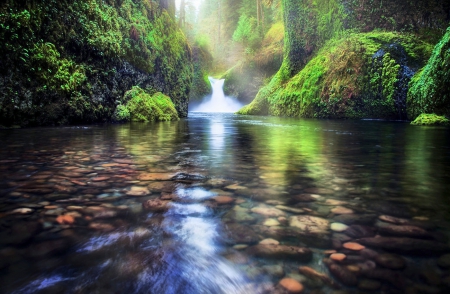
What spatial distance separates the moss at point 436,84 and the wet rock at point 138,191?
36.0ft

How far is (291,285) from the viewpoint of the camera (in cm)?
100

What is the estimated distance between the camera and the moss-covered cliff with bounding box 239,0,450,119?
43.2 feet

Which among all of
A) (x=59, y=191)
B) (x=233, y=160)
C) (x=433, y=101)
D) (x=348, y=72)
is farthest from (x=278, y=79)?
(x=59, y=191)

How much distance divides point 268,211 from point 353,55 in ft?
51.7

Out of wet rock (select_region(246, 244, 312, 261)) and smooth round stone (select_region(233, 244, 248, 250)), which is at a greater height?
wet rock (select_region(246, 244, 312, 261))

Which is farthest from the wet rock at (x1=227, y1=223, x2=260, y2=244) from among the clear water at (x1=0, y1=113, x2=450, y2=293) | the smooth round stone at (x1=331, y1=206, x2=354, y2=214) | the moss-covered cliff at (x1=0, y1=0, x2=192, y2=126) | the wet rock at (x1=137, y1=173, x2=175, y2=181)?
the moss-covered cliff at (x1=0, y1=0, x2=192, y2=126)

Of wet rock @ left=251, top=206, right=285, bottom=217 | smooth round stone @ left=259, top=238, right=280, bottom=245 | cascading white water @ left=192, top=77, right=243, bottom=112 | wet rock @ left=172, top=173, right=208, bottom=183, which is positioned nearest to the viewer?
smooth round stone @ left=259, top=238, right=280, bottom=245

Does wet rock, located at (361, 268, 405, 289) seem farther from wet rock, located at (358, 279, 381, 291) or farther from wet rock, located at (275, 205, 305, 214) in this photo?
wet rock, located at (275, 205, 305, 214)

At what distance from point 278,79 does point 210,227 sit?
21.1 meters

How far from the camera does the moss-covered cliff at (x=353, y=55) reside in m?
13.2

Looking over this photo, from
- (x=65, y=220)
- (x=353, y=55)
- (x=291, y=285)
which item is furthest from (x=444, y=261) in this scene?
(x=353, y=55)

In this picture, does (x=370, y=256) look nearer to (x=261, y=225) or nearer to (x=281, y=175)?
(x=261, y=225)

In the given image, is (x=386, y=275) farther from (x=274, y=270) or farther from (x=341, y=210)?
(x=341, y=210)

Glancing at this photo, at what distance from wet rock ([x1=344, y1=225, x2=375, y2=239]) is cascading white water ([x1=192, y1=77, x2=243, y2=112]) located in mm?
29446
